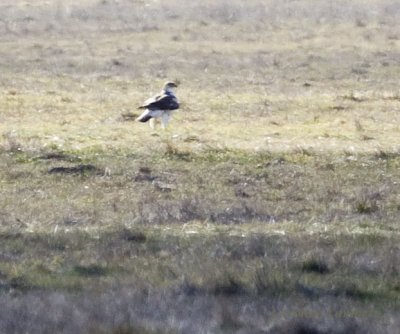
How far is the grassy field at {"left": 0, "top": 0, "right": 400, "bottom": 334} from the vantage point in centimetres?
720

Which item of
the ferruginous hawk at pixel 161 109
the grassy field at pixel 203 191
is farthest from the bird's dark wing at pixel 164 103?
the grassy field at pixel 203 191

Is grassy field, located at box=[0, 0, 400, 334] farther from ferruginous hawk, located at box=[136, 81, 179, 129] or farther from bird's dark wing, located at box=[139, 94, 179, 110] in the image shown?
bird's dark wing, located at box=[139, 94, 179, 110]

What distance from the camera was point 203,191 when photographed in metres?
12.5

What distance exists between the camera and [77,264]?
8430 millimetres

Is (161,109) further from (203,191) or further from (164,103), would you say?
(203,191)

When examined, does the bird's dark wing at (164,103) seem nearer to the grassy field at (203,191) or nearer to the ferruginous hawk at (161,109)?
the ferruginous hawk at (161,109)

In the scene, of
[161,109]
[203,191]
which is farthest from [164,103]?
[203,191]

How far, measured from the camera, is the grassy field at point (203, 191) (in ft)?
23.6

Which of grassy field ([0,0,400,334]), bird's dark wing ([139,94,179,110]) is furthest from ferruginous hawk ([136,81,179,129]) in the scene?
grassy field ([0,0,400,334])

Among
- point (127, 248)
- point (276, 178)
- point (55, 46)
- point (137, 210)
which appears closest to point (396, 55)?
point (55, 46)

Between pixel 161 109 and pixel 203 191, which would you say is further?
pixel 161 109

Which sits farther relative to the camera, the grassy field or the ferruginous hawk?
the ferruginous hawk

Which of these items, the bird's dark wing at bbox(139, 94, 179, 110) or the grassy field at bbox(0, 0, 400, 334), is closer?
the grassy field at bbox(0, 0, 400, 334)

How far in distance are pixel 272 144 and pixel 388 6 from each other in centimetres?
2477
